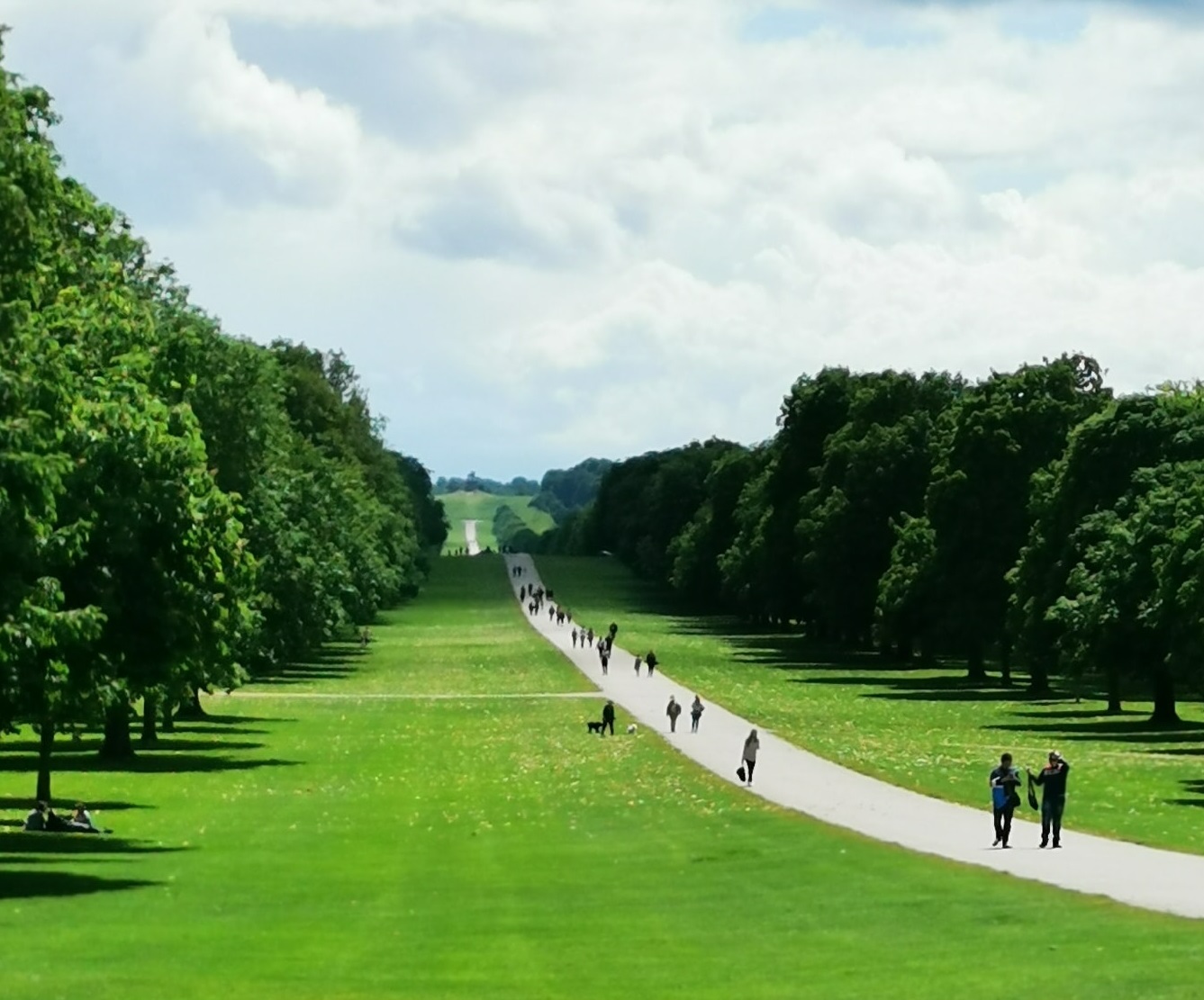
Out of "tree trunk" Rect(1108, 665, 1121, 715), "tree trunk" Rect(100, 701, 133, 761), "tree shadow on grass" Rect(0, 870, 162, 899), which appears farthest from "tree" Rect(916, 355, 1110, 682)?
"tree shadow on grass" Rect(0, 870, 162, 899)

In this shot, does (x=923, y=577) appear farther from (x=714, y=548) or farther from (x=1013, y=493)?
(x=714, y=548)

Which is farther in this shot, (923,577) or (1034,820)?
(923,577)

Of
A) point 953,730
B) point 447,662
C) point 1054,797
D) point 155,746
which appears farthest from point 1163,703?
point 447,662

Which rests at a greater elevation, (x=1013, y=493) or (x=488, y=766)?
(x=1013, y=493)

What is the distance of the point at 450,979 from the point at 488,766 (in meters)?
33.8

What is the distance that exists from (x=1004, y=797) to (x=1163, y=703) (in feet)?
137

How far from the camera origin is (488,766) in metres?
55.9

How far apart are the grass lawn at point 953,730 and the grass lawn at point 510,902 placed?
4.68 m

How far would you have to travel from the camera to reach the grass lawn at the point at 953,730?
44.4m

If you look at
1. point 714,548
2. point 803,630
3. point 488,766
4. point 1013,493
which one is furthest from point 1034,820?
point 714,548

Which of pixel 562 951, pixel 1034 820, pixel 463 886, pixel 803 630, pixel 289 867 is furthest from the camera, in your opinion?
pixel 803 630

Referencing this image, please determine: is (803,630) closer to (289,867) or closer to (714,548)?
(714,548)

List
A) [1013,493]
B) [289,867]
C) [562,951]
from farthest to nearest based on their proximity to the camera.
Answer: [1013,493], [289,867], [562,951]

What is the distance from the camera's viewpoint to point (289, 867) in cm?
3378
